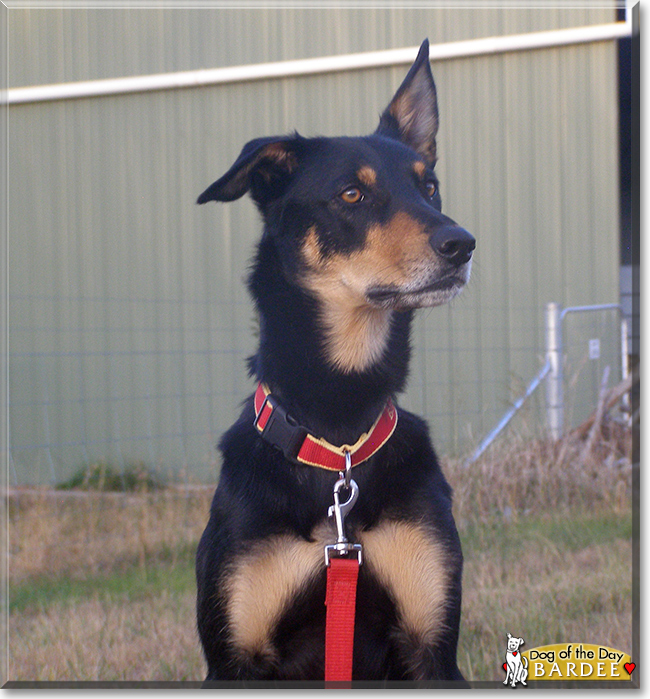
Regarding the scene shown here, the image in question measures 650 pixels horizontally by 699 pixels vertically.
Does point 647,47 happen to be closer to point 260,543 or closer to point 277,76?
point 260,543

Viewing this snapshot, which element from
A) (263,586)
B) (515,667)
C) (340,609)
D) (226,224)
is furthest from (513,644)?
(226,224)

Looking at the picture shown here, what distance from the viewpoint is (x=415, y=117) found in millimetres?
2094

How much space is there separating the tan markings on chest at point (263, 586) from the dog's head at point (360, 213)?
67cm

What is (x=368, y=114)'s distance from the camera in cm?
475

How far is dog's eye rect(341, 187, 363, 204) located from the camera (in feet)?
5.88

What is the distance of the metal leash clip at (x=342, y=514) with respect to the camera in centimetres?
157

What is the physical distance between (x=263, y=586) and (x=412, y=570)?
0.36 m

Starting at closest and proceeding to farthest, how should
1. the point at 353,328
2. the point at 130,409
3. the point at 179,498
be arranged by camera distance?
the point at 353,328, the point at 179,498, the point at 130,409

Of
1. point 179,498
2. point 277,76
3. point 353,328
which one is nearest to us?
point 353,328

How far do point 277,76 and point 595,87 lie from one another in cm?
227

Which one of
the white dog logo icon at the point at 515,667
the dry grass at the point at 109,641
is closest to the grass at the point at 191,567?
the dry grass at the point at 109,641

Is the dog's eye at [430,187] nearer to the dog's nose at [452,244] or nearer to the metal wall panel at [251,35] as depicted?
the dog's nose at [452,244]

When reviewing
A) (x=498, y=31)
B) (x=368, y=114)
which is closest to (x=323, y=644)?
(x=368, y=114)

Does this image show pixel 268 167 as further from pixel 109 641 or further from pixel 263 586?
pixel 109 641
